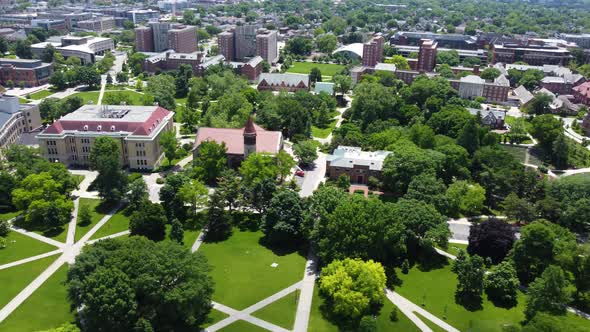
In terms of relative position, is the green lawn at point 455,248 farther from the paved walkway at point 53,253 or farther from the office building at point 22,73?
the office building at point 22,73

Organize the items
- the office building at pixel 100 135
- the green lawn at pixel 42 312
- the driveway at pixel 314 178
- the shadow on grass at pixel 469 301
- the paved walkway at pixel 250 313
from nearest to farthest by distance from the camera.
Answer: the green lawn at pixel 42 312 < the paved walkway at pixel 250 313 < the shadow on grass at pixel 469 301 < the driveway at pixel 314 178 < the office building at pixel 100 135

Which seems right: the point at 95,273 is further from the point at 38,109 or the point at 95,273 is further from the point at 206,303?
the point at 38,109

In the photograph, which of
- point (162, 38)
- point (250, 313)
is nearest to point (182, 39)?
point (162, 38)

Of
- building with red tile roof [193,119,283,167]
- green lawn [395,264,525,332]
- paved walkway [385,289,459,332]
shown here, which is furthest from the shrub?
building with red tile roof [193,119,283,167]

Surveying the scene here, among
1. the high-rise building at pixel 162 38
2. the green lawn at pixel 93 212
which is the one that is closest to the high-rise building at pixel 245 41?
the high-rise building at pixel 162 38

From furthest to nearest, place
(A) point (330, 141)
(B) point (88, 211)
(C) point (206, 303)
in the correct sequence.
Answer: (A) point (330, 141) → (B) point (88, 211) → (C) point (206, 303)

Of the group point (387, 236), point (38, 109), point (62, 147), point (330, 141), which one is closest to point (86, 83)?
point (38, 109)
